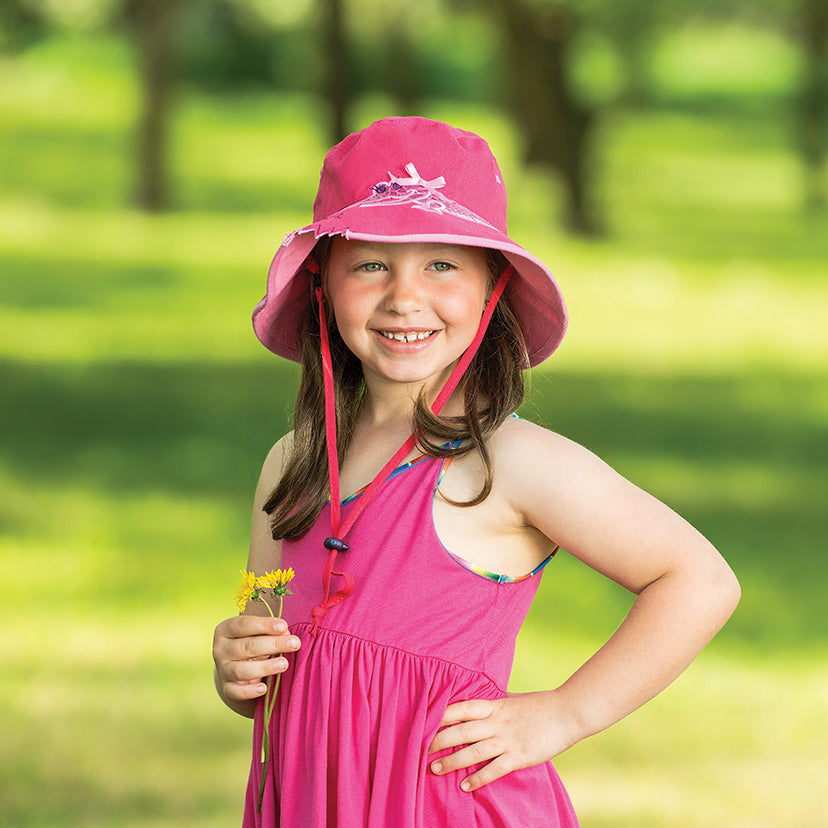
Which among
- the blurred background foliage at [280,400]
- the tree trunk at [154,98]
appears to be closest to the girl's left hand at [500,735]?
the blurred background foliage at [280,400]

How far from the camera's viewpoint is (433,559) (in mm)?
2162

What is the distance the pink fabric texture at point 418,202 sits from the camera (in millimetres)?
2172

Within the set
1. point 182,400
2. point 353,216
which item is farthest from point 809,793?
point 182,400

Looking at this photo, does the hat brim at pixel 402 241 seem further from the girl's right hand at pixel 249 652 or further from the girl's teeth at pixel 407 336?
the girl's right hand at pixel 249 652

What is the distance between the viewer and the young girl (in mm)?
2125

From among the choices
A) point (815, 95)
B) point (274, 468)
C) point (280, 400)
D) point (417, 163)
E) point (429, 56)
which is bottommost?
point (274, 468)

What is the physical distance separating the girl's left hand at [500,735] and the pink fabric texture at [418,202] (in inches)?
23.9

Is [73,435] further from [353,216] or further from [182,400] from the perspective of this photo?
[353,216]

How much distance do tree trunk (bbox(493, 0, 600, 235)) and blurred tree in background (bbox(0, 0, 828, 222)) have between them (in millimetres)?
19

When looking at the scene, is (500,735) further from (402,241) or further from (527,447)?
(402,241)

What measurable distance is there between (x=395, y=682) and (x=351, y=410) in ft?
1.66

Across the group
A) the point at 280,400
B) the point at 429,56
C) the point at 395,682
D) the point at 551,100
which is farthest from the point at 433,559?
the point at 429,56

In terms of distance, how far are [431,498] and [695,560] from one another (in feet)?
1.26

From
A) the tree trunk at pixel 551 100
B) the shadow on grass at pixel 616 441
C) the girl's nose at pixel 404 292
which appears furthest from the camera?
the tree trunk at pixel 551 100
